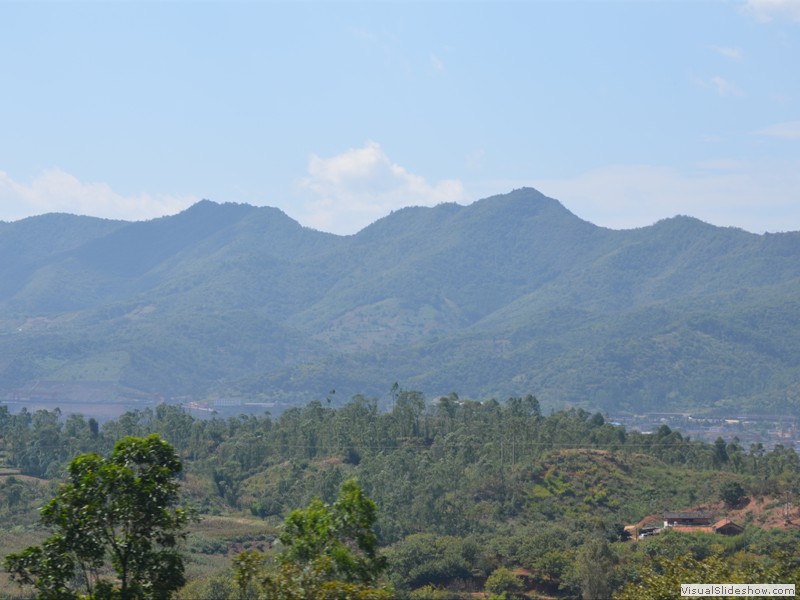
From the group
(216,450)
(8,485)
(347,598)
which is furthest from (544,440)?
(347,598)

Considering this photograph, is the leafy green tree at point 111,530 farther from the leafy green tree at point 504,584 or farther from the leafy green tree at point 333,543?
the leafy green tree at point 504,584

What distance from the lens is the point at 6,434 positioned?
113625 mm

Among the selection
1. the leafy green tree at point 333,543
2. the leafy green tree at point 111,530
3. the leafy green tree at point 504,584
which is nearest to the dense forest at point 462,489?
the leafy green tree at point 504,584

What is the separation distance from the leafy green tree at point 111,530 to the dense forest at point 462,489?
2102cm

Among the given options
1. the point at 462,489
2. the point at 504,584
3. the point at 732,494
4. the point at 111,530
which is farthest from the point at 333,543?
the point at 462,489

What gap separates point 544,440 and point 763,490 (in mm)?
24865

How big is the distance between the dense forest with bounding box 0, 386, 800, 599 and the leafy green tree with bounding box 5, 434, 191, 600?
21.0m

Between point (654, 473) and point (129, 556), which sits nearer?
point (129, 556)

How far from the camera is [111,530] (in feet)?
82.0

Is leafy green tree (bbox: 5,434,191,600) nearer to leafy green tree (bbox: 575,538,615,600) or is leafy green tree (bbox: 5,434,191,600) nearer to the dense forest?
the dense forest

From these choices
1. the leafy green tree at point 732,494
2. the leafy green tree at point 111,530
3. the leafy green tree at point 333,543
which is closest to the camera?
the leafy green tree at point 111,530

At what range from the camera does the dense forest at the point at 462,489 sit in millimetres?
63500

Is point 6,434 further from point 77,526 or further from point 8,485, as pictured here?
point 77,526

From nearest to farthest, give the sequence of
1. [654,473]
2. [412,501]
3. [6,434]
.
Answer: [412,501] → [654,473] → [6,434]
